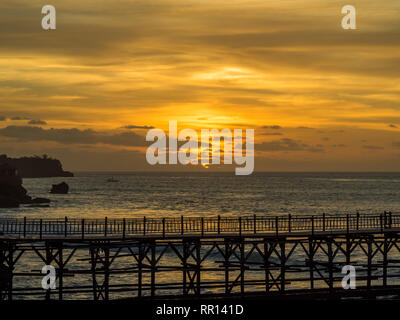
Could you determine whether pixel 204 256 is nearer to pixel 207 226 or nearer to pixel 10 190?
pixel 207 226

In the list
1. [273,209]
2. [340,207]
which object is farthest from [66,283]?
[340,207]

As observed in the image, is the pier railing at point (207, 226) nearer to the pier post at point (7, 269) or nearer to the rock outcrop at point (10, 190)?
the pier post at point (7, 269)

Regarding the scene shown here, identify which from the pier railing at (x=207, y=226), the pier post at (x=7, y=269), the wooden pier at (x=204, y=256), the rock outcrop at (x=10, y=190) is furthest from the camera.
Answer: the rock outcrop at (x=10, y=190)

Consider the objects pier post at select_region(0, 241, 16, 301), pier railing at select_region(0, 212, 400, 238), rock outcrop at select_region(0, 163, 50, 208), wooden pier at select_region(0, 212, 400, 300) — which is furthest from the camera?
rock outcrop at select_region(0, 163, 50, 208)

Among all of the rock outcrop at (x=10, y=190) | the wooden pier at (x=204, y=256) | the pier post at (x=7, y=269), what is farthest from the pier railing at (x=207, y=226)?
the rock outcrop at (x=10, y=190)

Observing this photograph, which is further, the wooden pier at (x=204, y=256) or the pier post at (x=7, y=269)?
the wooden pier at (x=204, y=256)

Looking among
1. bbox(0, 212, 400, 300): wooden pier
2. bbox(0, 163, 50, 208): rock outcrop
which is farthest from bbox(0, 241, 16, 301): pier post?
bbox(0, 163, 50, 208): rock outcrop

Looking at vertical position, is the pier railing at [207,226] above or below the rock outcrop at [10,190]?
above

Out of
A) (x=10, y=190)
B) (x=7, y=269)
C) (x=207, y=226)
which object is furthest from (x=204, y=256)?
(x=10, y=190)

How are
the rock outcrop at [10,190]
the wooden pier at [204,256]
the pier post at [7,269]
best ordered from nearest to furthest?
the pier post at [7,269] → the wooden pier at [204,256] → the rock outcrop at [10,190]

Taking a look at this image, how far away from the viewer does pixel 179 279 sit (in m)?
58.7

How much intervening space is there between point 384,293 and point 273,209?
358 feet

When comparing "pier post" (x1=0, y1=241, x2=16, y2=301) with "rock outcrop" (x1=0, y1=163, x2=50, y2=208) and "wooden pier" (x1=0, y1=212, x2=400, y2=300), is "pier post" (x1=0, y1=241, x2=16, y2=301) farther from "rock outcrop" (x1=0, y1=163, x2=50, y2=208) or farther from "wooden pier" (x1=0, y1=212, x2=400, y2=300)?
"rock outcrop" (x1=0, y1=163, x2=50, y2=208)
